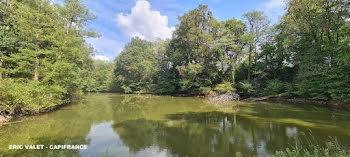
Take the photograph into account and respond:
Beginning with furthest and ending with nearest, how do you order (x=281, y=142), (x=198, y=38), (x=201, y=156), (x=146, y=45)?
(x=146, y=45)
(x=198, y=38)
(x=281, y=142)
(x=201, y=156)

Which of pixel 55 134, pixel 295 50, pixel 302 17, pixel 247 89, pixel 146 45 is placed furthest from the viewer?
pixel 146 45

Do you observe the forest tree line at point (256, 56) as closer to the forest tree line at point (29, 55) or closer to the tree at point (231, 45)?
the tree at point (231, 45)

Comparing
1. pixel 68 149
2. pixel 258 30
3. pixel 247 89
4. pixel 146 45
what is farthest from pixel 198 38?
pixel 68 149

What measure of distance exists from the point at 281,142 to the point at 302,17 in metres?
14.7

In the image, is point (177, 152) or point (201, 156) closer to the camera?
point (201, 156)

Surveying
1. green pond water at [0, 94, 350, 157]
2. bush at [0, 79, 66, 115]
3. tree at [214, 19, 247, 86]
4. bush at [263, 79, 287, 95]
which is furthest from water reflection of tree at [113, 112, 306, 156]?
tree at [214, 19, 247, 86]

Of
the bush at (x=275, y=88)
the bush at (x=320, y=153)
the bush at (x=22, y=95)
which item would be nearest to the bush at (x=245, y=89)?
the bush at (x=275, y=88)

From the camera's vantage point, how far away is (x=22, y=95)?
8.20m

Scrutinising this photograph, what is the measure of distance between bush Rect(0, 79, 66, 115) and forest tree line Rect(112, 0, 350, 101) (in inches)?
676

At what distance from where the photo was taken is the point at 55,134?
22.2 feet

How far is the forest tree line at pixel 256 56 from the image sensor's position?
43.4ft

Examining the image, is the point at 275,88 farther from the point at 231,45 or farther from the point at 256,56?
the point at 231,45

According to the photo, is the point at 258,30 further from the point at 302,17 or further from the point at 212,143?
the point at 212,143

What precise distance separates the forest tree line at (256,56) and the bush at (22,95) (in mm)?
17166
